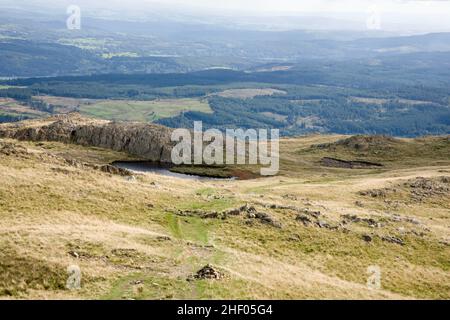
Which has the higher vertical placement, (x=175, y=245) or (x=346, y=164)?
(x=175, y=245)

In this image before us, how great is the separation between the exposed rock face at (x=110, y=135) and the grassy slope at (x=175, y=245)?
57923mm

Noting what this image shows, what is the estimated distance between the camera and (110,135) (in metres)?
140

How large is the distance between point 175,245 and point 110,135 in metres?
99.1

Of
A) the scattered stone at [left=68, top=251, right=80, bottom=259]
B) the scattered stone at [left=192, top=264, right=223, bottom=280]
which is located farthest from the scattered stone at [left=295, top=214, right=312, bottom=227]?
the scattered stone at [left=68, top=251, right=80, bottom=259]

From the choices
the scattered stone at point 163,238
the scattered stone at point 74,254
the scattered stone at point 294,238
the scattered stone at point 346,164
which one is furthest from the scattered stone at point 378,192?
the scattered stone at point 74,254

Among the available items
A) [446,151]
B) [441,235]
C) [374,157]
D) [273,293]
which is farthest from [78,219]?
[446,151]

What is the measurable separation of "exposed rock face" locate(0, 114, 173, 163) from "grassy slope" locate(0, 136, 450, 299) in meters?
57.9

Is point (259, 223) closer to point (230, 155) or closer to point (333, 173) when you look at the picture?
point (333, 173)

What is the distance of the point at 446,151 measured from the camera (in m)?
149

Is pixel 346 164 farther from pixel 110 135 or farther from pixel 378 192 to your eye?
pixel 110 135

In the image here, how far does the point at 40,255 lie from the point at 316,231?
29064 mm

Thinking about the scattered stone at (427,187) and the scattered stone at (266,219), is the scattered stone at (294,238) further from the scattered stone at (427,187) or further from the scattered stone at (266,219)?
the scattered stone at (427,187)

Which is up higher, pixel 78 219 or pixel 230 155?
pixel 78 219

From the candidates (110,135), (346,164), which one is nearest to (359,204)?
(346,164)
